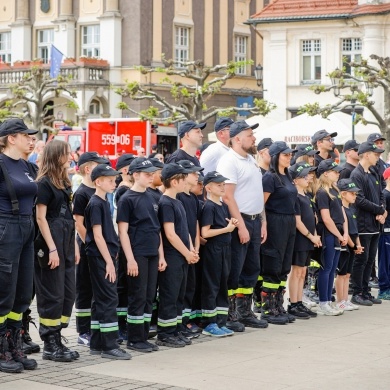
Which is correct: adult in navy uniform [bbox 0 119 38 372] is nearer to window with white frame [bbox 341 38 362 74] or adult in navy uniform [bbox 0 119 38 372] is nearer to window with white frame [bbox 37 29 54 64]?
window with white frame [bbox 341 38 362 74]

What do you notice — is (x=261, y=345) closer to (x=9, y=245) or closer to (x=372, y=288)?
(x=9, y=245)

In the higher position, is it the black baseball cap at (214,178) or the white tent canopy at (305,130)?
the white tent canopy at (305,130)

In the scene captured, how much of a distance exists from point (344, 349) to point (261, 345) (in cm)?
87

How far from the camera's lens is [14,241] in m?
9.46

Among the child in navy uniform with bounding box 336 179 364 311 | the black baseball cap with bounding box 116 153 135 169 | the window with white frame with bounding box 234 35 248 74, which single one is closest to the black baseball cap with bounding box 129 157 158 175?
the black baseball cap with bounding box 116 153 135 169

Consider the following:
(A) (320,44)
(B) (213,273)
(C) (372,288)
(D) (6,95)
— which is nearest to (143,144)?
(A) (320,44)

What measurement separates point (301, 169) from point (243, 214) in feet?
4.40

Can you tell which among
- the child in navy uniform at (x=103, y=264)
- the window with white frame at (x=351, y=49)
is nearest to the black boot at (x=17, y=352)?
the child in navy uniform at (x=103, y=264)

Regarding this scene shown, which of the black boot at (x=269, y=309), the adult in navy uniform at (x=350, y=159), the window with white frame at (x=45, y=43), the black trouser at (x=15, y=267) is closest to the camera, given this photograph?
the black trouser at (x=15, y=267)

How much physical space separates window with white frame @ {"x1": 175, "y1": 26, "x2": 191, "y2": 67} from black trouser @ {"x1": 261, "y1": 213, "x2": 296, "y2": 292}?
138ft

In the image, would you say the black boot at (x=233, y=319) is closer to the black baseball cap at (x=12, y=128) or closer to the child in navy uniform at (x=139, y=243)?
the child in navy uniform at (x=139, y=243)

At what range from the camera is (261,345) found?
436 inches

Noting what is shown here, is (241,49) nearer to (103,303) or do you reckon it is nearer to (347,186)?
(347,186)

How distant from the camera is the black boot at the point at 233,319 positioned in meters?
12.0
